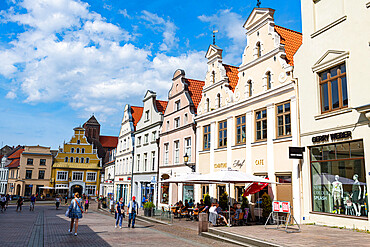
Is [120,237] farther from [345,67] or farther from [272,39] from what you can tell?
[272,39]

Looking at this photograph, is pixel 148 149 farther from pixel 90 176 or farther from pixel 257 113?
pixel 90 176

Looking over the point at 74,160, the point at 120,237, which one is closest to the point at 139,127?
the point at 120,237

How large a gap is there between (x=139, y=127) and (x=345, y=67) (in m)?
28.1

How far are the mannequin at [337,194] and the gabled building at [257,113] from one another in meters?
1.94

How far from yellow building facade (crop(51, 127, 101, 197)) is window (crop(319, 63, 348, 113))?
6025cm

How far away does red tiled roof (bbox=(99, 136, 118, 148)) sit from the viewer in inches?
3920

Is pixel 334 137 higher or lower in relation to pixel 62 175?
higher

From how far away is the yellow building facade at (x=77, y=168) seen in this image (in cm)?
6662

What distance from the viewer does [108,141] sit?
101250 millimetres

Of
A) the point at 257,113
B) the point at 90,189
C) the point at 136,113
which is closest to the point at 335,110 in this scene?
the point at 257,113

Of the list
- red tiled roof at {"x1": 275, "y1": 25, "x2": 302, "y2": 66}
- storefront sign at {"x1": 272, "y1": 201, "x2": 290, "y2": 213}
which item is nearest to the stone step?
storefront sign at {"x1": 272, "y1": 201, "x2": 290, "y2": 213}

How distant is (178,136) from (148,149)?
795cm

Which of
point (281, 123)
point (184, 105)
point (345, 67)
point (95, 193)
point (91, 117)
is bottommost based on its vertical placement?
point (95, 193)

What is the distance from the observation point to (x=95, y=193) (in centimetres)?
6856
